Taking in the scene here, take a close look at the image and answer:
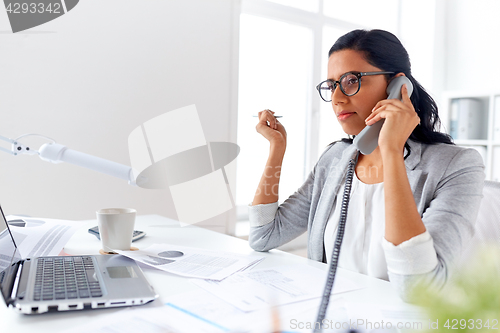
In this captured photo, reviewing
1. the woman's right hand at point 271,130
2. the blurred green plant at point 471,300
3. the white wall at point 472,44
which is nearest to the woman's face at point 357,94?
the woman's right hand at point 271,130

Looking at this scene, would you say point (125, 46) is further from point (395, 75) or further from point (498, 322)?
point (498, 322)

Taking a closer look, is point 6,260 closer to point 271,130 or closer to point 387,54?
point 271,130

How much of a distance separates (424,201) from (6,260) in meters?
0.97

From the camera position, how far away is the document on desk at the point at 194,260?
89 centimetres

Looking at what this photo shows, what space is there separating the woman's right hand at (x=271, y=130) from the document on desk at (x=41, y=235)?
66cm

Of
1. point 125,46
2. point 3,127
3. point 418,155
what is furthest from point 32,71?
point 418,155

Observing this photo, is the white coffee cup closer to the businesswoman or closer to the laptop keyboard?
the laptop keyboard

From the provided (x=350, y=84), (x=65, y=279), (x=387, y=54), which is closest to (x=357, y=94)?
(x=350, y=84)

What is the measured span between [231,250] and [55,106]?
1.25 meters

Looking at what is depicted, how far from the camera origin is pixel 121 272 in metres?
0.82

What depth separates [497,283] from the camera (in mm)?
213

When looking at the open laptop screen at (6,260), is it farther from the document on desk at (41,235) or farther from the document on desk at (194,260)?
the document on desk at (194,260)

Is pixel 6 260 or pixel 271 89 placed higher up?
pixel 271 89

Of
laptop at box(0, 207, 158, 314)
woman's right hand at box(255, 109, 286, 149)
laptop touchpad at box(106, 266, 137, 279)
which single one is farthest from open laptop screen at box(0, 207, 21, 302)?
woman's right hand at box(255, 109, 286, 149)
